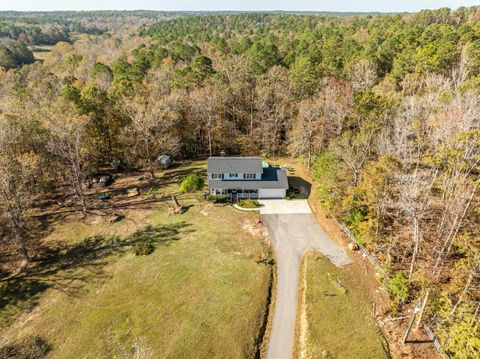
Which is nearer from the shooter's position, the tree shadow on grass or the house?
the tree shadow on grass

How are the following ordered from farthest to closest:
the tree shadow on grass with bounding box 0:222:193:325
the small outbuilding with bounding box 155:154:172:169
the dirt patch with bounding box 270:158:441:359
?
the small outbuilding with bounding box 155:154:172:169, the tree shadow on grass with bounding box 0:222:193:325, the dirt patch with bounding box 270:158:441:359

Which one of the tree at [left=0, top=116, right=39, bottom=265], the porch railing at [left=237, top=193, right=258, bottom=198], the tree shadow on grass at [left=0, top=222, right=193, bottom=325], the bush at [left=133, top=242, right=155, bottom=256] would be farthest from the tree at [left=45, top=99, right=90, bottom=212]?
the porch railing at [left=237, top=193, right=258, bottom=198]

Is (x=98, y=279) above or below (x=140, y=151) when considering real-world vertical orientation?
below

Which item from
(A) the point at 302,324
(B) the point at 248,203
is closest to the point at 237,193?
(B) the point at 248,203

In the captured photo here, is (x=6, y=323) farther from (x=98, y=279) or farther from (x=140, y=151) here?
(x=140, y=151)

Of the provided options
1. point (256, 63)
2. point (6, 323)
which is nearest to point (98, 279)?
point (6, 323)

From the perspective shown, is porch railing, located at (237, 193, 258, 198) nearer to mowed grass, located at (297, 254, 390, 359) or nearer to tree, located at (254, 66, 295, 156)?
mowed grass, located at (297, 254, 390, 359)

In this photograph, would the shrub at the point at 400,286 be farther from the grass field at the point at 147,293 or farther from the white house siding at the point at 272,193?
the white house siding at the point at 272,193
